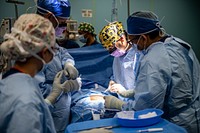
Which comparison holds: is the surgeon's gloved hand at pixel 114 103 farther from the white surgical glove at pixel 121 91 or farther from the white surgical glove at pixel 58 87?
the white surgical glove at pixel 58 87

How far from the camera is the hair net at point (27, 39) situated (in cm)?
102

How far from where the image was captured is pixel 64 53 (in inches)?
94.3

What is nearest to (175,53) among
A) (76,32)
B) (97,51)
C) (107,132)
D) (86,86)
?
(107,132)

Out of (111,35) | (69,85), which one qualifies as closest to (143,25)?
(69,85)

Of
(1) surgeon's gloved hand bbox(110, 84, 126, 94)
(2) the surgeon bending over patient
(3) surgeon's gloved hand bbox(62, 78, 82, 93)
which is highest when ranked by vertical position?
(2) the surgeon bending over patient

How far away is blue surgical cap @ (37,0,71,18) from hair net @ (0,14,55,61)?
3.01 feet

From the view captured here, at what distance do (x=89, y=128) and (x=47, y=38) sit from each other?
63cm

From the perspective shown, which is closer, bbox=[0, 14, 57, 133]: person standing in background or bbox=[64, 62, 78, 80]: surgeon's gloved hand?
bbox=[0, 14, 57, 133]: person standing in background

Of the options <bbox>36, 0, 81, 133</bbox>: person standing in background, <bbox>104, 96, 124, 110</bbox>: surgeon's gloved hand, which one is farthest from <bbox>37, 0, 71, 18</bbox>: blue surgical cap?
<bbox>104, 96, 124, 110</bbox>: surgeon's gloved hand

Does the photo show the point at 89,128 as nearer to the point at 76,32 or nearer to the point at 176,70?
the point at 176,70

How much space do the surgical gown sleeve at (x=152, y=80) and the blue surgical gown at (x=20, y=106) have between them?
77 cm

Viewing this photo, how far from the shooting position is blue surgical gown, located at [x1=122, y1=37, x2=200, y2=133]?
1555 millimetres

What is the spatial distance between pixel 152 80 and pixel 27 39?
2.76 feet

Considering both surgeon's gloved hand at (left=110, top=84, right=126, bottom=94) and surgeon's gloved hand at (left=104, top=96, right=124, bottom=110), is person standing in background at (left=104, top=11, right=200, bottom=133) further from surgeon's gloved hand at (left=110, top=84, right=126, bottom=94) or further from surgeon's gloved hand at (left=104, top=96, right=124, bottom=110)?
surgeon's gloved hand at (left=110, top=84, right=126, bottom=94)
